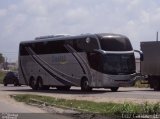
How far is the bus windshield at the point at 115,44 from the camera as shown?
33.0m

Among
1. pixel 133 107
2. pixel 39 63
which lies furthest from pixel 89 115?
pixel 39 63

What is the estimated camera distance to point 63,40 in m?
36.6

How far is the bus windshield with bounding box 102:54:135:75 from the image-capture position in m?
33.1

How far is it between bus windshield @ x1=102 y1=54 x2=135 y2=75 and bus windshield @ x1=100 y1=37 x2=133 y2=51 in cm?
47

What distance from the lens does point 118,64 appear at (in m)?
33.5

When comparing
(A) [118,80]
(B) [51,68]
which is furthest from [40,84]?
(A) [118,80]

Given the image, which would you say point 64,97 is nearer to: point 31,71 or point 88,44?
point 88,44

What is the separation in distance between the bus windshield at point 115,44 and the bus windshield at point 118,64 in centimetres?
47

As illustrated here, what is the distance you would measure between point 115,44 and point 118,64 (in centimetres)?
134

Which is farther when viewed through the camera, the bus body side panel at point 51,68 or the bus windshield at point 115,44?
the bus body side panel at point 51,68

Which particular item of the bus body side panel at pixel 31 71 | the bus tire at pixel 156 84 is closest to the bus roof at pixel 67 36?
the bus body side panel at pixel 31 71

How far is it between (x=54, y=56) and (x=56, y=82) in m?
1.99

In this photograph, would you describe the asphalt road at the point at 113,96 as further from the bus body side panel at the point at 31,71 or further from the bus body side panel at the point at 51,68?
the bus body side panel at the point at 31,71

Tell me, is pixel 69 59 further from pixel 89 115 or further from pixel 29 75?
pixel 89 115
